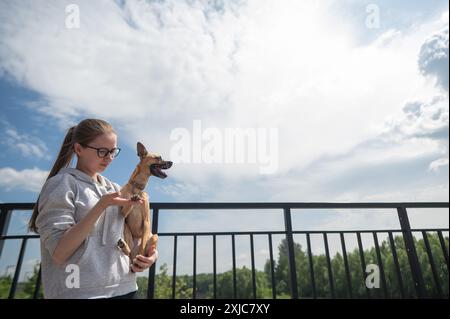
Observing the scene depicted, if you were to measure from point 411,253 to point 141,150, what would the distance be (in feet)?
8.23

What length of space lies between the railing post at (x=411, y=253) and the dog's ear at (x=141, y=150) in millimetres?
2417

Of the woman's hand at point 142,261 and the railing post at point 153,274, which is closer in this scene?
the woman's hand at point 142,261

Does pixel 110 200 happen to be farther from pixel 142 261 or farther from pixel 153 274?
pixel 153 274

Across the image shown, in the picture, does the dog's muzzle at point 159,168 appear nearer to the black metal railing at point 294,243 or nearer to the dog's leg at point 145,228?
the dog's leg at point 145,228

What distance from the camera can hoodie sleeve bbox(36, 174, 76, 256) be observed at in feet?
2.43

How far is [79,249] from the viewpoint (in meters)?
0.77

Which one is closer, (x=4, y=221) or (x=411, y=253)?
(x=4, y=221)

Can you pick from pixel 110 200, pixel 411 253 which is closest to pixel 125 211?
pixel 110 200

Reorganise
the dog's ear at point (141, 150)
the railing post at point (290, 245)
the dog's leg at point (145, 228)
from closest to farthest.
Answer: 1. the dog's leg at point (145, 228)
2. the dog's ear at point (141, 150)
3. the railing post at point (290, 245)

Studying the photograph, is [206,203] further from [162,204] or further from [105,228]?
[105,228]

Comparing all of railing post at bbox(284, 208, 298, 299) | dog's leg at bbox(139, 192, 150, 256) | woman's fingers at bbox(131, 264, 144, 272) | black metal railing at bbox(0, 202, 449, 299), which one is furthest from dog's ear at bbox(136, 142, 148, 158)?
railing post at bbox(284, 208, 298, 299)

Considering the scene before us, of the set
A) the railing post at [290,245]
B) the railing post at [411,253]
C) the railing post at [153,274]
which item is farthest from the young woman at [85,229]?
the railing post at [411,253]

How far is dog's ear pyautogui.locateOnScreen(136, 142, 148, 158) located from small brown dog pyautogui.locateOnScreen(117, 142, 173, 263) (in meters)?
0.02

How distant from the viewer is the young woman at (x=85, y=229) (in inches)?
29.0
